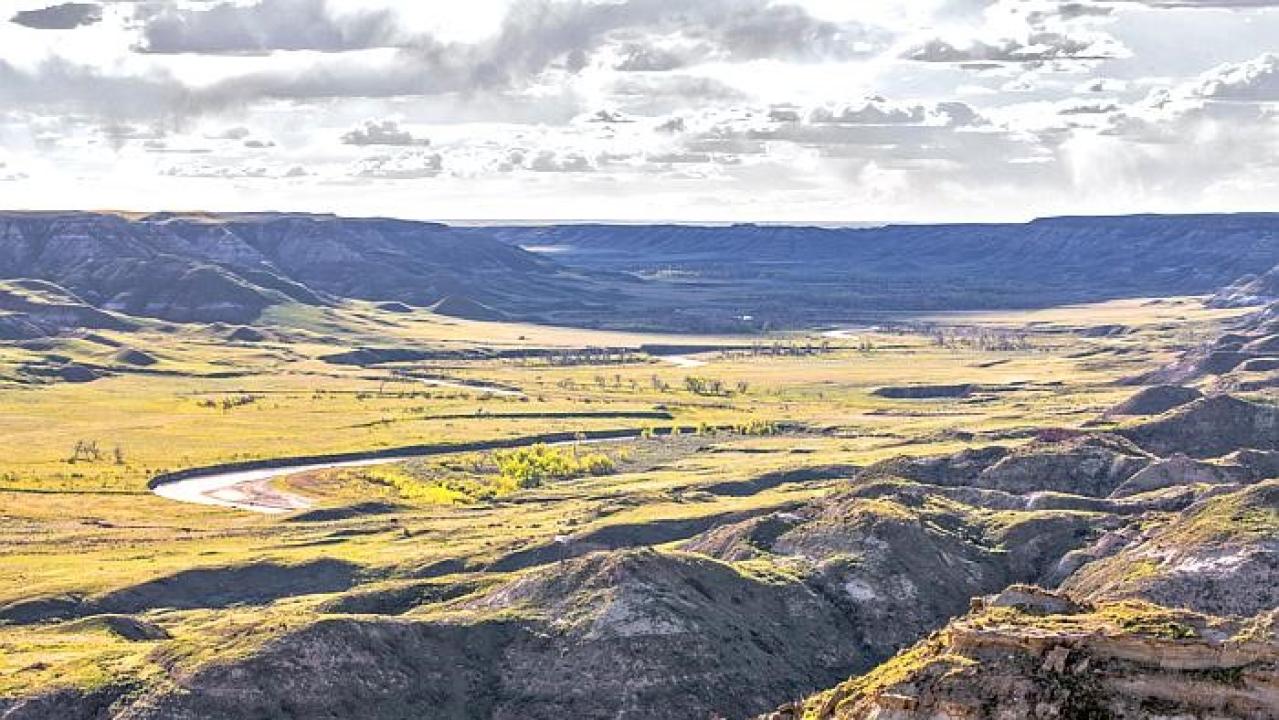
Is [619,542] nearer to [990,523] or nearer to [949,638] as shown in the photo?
[990,523]

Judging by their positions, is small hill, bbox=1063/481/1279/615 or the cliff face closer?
the cliff face

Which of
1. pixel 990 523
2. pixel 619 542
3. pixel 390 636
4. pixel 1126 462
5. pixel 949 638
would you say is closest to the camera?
pixel 949 638

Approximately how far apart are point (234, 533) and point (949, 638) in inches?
4885

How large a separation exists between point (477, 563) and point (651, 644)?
134ft

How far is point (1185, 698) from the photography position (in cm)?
7481

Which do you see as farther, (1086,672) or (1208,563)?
(1208,563)

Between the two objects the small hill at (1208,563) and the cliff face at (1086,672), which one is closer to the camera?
the cliff face at (1086,672)

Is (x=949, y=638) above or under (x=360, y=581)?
above

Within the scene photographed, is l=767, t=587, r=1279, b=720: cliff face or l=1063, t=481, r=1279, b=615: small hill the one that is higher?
l=767, t=587, r=1279, b=720: cliff face

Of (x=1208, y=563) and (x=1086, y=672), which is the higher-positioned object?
(x=1086, y=672)

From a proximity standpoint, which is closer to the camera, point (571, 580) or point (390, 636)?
point (390, 636)

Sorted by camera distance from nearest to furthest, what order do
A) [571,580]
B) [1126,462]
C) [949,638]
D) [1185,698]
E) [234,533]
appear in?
[1185,698], [949,638], [571,580], [1126,462], [234,533]

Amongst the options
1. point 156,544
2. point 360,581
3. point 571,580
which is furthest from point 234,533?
point 571,580

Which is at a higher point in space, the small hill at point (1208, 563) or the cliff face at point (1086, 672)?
the cliff face at point (1086, 672)
